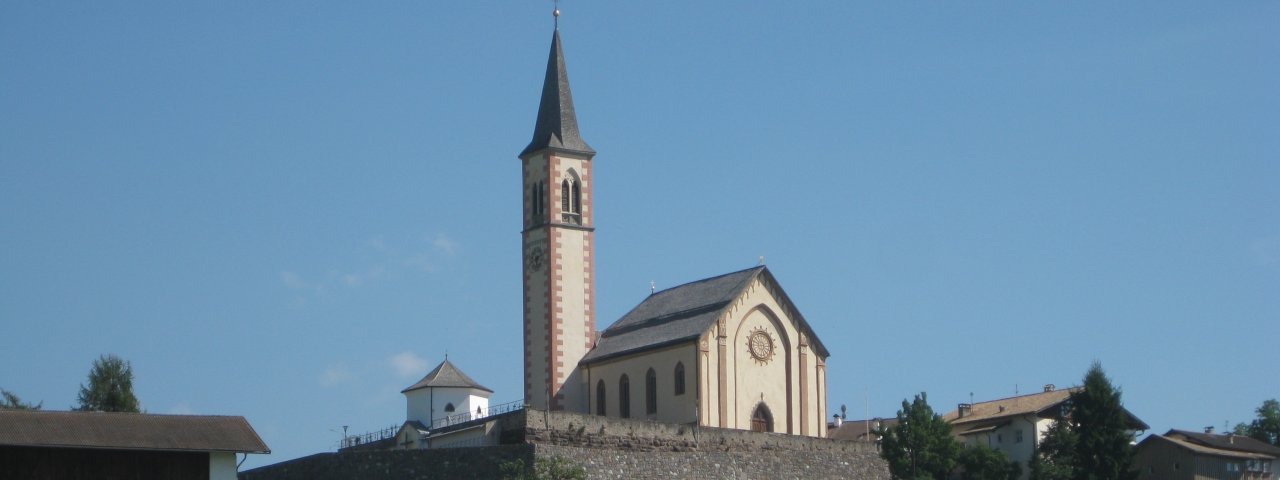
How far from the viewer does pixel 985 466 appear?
84.7m

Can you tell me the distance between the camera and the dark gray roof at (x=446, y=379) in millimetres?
92250

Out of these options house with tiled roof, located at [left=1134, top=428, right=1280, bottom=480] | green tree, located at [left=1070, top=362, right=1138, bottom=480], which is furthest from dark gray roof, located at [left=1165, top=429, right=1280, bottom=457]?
green tree, located at [left=1070, top=362, right=1138, bottom=480]

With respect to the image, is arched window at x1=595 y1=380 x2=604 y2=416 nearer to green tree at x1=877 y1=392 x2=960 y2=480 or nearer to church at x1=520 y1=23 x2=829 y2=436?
church at x1=520 y1=23 x2=829 y2=436

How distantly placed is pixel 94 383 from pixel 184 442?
27.2 m

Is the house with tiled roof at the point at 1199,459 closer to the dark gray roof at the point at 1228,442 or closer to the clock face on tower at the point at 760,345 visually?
the dark gray roof at the point at 1228,442

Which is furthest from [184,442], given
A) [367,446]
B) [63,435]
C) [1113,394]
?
[1113,394]

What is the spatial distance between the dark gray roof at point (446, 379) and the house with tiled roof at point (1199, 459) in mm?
32583

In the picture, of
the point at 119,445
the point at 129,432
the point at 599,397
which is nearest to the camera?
the point at 119,445

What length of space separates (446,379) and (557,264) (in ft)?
43.9

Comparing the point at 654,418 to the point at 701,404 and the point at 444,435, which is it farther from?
the point at 444,435

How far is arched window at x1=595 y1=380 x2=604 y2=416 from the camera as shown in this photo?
8056 cm

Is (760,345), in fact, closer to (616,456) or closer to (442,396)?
(616,456)

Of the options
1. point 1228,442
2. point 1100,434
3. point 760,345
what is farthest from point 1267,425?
point 760,345

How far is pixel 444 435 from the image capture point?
2822 inches
